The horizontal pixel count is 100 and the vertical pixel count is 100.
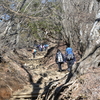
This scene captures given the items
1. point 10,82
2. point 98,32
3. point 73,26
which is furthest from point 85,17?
point 10,82

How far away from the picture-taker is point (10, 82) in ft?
28.6

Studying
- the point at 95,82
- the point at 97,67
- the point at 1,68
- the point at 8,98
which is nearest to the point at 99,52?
the point at 97,67

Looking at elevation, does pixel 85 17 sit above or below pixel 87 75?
above

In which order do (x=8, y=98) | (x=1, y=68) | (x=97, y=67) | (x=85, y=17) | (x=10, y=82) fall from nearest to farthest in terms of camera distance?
(x=97, y=67) < (x=8, y=98) < (x=10, y=82) < (x=1, y=68) < (x=85, y=17)

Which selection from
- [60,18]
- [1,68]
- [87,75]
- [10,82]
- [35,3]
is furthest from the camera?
[60,18]

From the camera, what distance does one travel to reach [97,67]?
23.2 ft

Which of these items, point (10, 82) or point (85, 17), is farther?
point (85, 17)

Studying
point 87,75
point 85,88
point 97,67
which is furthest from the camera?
point 97,67

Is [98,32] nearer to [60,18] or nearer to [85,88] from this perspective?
[85,88]

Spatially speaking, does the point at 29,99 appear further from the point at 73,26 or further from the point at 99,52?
the point at 73,26

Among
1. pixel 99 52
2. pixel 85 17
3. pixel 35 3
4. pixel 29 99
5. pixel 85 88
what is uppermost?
pixel 35 3

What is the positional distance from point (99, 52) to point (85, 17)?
8.10 m

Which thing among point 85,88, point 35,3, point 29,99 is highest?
point 35,3

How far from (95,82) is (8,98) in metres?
3.43
